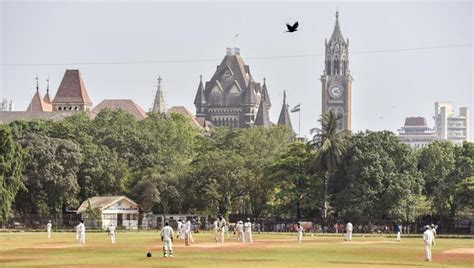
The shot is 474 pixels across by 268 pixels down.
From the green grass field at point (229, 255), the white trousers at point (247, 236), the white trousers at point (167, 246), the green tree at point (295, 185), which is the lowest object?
the green grass field at point (229, 255)

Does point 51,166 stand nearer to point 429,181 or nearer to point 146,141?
point 146,141

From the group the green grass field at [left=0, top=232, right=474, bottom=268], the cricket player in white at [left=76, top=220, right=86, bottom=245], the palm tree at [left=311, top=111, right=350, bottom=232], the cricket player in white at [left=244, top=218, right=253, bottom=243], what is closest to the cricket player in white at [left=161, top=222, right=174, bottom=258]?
the green grass field at [left=0, top=232, right=474, bottom=268]

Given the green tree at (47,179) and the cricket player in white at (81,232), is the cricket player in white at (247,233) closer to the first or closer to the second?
the cricket player in white at (81,232)

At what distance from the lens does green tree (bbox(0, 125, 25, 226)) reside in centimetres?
10050

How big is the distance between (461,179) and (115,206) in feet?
106

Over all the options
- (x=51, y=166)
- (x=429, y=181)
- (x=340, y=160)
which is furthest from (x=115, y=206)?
(x=429, y=181)

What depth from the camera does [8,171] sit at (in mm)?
102375

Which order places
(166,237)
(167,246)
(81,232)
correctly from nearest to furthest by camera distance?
(166,237)
(167,246)
(81,232)

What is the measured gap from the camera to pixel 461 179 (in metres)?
112

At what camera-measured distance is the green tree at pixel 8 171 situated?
10050 cm

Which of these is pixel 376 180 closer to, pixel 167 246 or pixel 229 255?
pixel 229 255

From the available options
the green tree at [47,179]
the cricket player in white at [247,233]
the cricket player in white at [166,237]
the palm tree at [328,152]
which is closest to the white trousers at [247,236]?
the cricket player in white at [247,233]

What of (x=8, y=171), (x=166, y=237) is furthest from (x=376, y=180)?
(x=166, y=237)

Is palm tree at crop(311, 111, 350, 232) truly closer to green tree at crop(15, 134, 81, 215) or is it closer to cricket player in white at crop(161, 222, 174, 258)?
green tree at crop(15, 134, 81, 215)
